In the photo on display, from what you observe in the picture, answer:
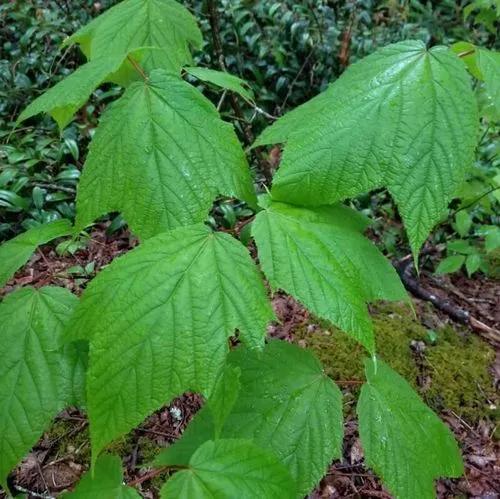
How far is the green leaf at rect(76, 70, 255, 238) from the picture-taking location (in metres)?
1.17

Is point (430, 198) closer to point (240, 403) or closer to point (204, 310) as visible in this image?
point (204, 310)

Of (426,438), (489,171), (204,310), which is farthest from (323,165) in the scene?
(489,171)

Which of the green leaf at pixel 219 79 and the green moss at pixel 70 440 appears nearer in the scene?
the green leaf at pixel 219 79

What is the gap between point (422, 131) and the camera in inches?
45.2

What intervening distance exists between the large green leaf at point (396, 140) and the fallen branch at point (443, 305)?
2384 mm

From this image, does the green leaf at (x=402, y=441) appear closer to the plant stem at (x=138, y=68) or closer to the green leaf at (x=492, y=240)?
the plant stem at (x=138, y=68)

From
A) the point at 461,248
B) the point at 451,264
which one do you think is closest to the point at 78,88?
the point at 451,264

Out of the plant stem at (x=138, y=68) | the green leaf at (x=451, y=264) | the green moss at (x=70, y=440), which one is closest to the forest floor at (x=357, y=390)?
the green moss at (x=70, y=440)

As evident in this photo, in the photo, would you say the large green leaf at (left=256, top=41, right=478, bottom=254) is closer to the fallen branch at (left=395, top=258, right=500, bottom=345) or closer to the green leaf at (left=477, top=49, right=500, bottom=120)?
the green leaf at (left=477, top=49, right=500, bottom=120)

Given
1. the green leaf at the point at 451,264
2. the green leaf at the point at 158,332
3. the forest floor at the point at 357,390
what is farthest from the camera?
the green leaf at the point at 451,264

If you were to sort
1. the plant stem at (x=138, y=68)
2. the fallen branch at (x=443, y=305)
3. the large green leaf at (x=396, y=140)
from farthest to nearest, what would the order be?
the fallen branch at (x=443, y=305), the plant stem at (x=138, y=68), the large green leaf at (x=396, y=140)

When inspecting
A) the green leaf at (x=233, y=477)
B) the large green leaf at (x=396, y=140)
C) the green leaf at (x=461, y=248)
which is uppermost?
the large green leaf at (x=396, y=140)

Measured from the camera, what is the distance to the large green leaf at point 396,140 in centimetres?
114

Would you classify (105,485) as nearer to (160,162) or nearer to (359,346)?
(160,162)
